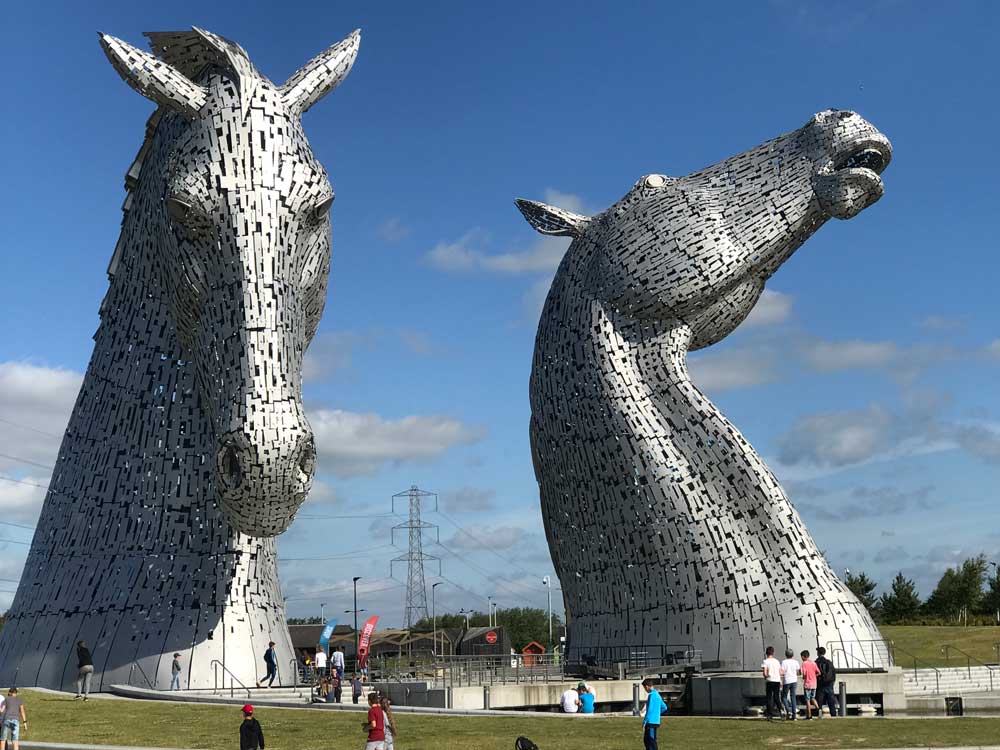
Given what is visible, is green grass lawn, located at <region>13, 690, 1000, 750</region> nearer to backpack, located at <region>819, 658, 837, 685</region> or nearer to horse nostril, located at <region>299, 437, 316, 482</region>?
backpack, located at <region>819, 658, 837, 685</region>

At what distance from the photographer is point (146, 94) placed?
1220cm

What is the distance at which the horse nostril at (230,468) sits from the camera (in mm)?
10664

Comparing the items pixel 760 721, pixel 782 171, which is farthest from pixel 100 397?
pixel 782 171

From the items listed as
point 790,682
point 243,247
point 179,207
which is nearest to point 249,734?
point 243,247

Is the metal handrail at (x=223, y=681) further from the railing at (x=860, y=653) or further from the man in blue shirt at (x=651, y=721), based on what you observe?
the railing at (x=860, y=653)

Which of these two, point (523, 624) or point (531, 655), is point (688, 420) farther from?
point (523, 624)

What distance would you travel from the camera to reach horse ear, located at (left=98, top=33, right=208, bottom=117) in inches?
476

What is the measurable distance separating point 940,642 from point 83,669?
1166 inches

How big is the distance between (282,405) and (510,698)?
8.37 meters

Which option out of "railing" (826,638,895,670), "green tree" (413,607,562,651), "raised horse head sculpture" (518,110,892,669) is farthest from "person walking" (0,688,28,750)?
"green tree" (413,607,562,651)

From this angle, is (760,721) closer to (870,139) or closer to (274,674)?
(274,674)

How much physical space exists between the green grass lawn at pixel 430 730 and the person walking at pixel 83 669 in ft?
0.77

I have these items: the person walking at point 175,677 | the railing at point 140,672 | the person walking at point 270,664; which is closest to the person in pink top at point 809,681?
the person walking at point 270,664

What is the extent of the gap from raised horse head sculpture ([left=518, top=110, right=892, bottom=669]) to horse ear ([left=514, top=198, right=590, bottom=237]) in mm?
871
